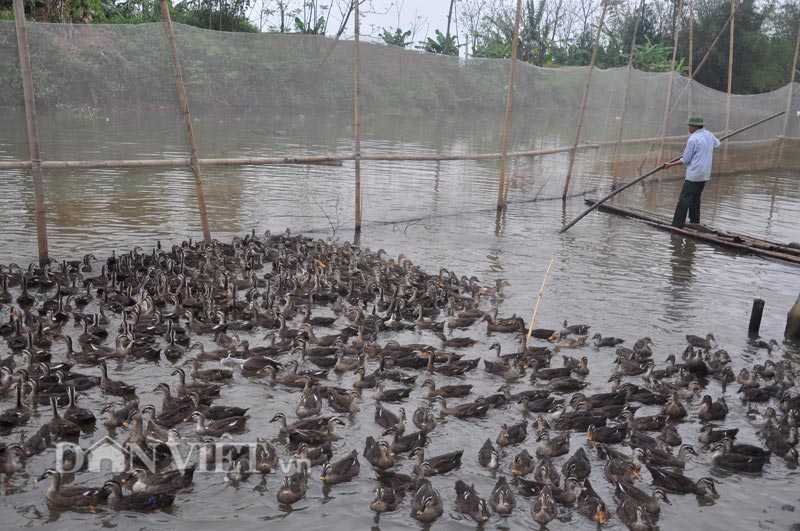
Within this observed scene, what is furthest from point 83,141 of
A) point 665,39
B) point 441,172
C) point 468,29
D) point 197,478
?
point 665,39

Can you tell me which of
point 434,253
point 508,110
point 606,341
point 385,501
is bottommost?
point 385,501

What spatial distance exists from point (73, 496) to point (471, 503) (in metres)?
3.42

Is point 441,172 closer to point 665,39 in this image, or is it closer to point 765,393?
point 765,393

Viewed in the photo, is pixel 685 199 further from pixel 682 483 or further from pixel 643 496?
pixel 643 496

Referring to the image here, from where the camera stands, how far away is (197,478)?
24.1 feet

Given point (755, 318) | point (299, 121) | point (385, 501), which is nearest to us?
point (385, 501)

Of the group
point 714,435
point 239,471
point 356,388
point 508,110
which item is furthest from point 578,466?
point 508,110

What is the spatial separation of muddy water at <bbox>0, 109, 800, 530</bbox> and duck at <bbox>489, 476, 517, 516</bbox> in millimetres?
120

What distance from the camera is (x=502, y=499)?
7004mm

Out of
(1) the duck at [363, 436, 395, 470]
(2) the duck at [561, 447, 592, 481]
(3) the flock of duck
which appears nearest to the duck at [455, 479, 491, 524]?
(3) the flock of duck

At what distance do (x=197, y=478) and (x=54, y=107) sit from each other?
10.1m

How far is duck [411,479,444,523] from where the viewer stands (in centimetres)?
687

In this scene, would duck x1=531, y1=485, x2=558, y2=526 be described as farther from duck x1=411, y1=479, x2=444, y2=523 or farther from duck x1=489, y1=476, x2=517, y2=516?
duck x1=411, y1=479, x2=444, y2=523

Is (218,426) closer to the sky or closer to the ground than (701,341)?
closer to the ground
